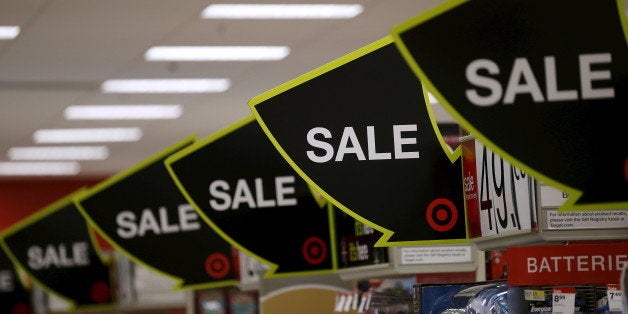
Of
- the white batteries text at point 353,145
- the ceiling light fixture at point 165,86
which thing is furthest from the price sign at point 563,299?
the ceiling light fixture at point 165,86

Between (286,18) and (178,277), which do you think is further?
(286,18)

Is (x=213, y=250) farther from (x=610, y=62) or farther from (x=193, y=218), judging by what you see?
(x=610, y=62)

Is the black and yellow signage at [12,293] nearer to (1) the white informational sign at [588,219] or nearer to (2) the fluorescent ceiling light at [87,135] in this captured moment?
(2) the fluorescent ceiling light at [87,135]

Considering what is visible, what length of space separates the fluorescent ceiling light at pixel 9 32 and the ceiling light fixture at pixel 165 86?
198 centimetres

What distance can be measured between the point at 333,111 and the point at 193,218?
9.61ft

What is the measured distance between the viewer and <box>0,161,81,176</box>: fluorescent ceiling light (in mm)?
17250

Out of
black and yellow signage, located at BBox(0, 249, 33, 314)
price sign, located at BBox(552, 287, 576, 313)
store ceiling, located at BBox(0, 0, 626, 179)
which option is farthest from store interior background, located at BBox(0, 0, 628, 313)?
price sign, located at BBox(552, 287, 576, 313)

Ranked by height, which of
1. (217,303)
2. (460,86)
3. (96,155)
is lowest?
(217,303)

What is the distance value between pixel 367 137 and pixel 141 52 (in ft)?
21.7

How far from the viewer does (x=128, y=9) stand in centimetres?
882

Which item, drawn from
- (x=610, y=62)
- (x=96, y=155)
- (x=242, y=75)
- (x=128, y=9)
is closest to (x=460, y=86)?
(x=610, y=62)

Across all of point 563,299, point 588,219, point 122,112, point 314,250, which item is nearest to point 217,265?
point 314,250

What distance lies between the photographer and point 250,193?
18.6 ft

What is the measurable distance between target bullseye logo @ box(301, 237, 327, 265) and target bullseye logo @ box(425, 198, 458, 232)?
170cm
